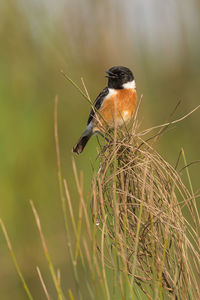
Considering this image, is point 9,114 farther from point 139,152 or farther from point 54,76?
point 139,152

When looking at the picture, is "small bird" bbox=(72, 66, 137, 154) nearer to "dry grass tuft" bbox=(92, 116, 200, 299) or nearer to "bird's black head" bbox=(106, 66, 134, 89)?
"bird's black head" bbox=(106, 66, 134, 89)

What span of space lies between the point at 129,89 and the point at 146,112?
917 mm

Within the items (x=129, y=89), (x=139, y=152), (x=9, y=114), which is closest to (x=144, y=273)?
(x=139, y=152)

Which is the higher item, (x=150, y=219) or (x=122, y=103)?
(x=150, y=219)

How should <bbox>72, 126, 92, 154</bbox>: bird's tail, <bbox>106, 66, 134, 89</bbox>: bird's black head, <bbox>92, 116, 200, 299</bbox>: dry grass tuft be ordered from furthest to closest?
<bbox>72, 126, 92, 154</bbox>: bird's tail → <bbox>106, 66, 134, 89</bbox>: bird's black head → <bbox>92, 116, 200, 299</bbox>: dry grass tuft

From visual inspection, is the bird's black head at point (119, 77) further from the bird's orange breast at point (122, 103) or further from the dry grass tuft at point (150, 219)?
the dry grass tuft at point (150, 219)

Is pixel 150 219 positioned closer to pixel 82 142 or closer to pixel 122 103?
pixel 122 103

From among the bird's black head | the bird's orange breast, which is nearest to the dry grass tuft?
the bird's orange breast

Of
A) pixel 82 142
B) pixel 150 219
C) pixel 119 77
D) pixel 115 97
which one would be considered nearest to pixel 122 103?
pixel 115 97

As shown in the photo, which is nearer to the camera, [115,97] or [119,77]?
[115,97]

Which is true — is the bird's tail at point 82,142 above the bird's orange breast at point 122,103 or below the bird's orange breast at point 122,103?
below

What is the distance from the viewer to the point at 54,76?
4711 mm

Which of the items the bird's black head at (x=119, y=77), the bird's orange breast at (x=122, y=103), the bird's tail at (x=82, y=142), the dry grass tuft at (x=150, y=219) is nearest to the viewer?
the dry grass tuft at (x=150, y=219)

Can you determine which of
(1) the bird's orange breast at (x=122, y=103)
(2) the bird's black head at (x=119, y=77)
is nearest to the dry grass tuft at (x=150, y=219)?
(1) the bird's orange breast at (x=122, y=103)
